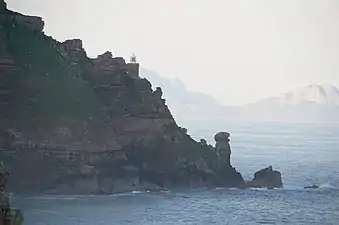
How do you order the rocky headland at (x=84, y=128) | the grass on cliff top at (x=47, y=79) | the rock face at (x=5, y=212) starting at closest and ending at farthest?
the rock face at (x=5, y=212) < the rocky headland at (x=84, y=128) < the grass on cliff top at (x=47, y=79)

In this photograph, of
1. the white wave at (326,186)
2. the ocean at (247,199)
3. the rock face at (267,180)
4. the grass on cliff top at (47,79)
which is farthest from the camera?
the white wave at (326,186)

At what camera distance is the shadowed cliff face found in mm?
11469

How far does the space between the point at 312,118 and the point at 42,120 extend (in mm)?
4421

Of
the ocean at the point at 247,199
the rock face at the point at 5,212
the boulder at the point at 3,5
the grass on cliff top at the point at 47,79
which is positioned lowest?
the rock face at the point at 5,212

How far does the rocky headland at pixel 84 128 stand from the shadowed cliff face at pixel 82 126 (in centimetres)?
1

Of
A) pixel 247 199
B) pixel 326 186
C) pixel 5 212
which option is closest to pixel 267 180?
pixel 326 186

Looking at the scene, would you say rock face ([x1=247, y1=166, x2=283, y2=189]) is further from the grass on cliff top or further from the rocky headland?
the grass on cliff top

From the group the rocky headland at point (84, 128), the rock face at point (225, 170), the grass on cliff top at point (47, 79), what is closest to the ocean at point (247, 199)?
the rock face at point (225, 170)

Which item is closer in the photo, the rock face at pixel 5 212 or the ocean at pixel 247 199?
the rock face at pixel 5 212

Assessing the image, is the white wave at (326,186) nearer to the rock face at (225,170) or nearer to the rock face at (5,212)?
the rock face at (225,170)

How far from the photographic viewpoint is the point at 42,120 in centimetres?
1185

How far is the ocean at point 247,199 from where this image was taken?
9.58m

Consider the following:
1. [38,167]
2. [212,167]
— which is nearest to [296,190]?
[212,167]

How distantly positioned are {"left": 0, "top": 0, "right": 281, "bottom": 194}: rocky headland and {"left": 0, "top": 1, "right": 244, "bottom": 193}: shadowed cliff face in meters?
0.01
